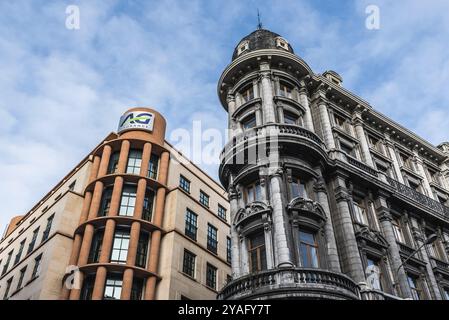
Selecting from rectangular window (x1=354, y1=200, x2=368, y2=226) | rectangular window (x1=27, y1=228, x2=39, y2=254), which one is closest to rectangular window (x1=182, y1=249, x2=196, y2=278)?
rectangular window (x1=27, y1=228, x2=39, y2=254)

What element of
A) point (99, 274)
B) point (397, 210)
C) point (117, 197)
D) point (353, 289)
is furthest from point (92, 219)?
point (397, 210)

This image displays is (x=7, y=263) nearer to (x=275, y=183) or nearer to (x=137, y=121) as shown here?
(x=137, y=121)

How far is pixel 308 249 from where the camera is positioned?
23.1 meters

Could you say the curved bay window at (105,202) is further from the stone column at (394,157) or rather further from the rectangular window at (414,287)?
the stone column at (394,157)

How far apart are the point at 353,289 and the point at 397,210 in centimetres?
1245

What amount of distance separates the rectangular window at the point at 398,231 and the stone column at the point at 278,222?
11015 millimetres

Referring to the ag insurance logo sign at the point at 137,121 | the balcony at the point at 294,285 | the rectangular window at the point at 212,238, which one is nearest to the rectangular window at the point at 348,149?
the balcony at the point at 294,285

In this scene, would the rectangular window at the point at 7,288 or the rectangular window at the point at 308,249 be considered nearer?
the rectangular window at the point at 308,249

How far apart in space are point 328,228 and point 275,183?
4.08m

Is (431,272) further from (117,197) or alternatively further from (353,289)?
(117,197)

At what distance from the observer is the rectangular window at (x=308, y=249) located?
22464mm

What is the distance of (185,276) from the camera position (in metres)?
34.4

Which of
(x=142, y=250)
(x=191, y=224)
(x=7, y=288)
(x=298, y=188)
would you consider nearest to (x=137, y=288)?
(x=142, y=250)

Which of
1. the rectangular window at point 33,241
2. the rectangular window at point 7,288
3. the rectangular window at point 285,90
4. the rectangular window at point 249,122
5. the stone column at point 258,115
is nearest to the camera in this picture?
the stone column at point 258,115
